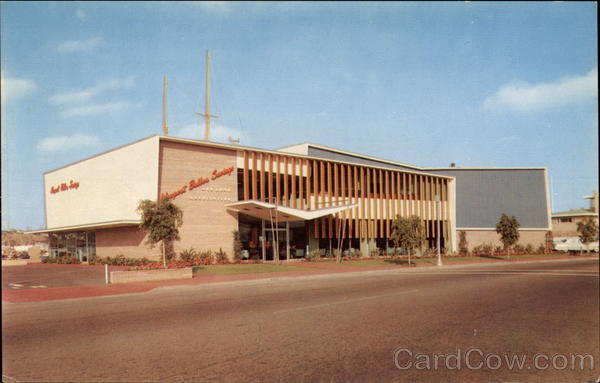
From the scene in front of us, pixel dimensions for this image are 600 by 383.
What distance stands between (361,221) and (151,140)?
71.7 feet

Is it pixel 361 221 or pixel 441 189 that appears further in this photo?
pixel 441 189

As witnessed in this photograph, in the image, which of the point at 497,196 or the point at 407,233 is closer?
the point at 407,233

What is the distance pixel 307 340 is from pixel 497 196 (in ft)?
191

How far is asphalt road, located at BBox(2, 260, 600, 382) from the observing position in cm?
649

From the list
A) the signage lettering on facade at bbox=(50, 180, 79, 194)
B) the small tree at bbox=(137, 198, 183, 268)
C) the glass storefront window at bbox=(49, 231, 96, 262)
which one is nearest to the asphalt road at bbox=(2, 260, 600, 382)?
the small tree at bbox=(137, 198, 183, 268)

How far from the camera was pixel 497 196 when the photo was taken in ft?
198

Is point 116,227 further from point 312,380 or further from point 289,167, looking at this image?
point 312,380

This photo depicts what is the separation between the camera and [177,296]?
53.7ft

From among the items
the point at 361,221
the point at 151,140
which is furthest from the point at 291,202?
the point at 151,140

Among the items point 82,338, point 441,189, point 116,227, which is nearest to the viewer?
point 82,338

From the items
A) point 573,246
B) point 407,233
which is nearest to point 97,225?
point 407,233

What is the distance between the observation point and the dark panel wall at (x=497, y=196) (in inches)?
2331

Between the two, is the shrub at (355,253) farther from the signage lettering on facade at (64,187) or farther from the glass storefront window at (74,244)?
the signage lettering on facade at (64,187)

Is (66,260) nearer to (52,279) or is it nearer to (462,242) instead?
(52,279)
